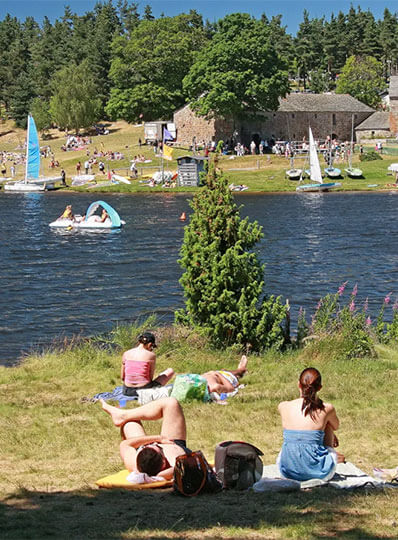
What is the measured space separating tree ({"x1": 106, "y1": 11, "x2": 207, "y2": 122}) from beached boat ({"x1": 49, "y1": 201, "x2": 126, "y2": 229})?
5035 centimetres

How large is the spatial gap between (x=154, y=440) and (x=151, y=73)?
296 ft

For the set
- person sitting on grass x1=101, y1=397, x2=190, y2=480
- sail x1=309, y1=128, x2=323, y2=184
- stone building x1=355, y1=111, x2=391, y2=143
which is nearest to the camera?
person sitting on grass x1=101, y1=397, x2=190, y2=480

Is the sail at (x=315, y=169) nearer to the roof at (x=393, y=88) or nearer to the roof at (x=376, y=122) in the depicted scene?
the roof at (x=376, y=122)

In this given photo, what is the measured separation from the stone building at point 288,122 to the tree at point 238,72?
4126mm

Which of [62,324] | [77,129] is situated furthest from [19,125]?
[62,324]

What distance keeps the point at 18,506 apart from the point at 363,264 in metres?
28.2

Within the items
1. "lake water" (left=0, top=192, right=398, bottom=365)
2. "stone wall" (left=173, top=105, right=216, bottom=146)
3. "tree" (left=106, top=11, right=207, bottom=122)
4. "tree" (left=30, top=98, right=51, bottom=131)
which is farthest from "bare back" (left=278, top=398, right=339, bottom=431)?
"tree" (left=30, top=98, right=51, bottom=131)

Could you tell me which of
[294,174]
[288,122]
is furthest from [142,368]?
[288,122]

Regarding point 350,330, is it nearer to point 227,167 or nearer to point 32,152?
point 227,167

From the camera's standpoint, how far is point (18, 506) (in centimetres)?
719

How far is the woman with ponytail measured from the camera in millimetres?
7926

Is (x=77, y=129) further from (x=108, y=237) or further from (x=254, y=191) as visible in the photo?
(x=108, y=237)

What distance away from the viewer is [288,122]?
89.8 meters

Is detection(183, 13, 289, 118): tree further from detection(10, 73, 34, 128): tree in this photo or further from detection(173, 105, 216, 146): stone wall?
detection(10, 73, 34, 128): tree
